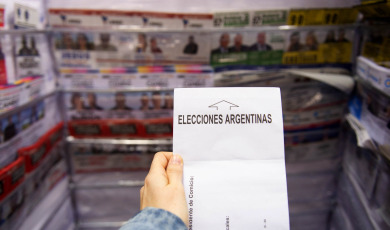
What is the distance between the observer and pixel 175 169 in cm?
45

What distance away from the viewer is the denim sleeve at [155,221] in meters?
0.35

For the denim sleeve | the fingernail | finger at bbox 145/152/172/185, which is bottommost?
the denim sleeve

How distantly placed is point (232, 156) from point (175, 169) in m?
0.11

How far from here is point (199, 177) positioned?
47 cm

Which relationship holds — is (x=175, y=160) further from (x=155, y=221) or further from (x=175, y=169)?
(x=155, y=221)

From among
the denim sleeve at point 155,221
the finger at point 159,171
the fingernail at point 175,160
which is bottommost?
the denim sleeve at point 155,221

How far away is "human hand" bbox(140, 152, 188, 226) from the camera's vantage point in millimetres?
399

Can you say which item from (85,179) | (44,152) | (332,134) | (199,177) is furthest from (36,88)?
(332,134)

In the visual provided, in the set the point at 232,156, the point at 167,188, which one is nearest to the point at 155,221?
the point at 167,188

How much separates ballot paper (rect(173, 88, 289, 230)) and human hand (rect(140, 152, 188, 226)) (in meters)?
0.03

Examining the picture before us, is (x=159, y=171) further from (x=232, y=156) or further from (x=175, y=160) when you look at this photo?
(x=232, y=156)

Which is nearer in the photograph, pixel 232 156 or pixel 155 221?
pixel 155 221

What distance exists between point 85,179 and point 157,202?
0.93 metres

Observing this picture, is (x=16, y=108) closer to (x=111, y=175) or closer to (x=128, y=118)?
(x=128, y=118)
